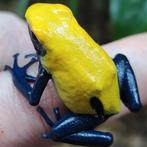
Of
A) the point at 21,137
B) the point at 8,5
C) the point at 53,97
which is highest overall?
the point at 53,97

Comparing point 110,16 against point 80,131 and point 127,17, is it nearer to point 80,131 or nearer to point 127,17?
point 127,17

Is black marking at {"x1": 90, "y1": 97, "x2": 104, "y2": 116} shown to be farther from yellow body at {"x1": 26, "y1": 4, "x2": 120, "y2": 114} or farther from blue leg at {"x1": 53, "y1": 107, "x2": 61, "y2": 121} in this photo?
blue leg at {"x1": 53, "y1": 107, "x2": 61, "y2": 121}

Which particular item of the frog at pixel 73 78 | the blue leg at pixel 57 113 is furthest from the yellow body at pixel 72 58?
the blue leg at pixel 57 113

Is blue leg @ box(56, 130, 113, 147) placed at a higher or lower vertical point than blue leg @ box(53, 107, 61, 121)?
lower

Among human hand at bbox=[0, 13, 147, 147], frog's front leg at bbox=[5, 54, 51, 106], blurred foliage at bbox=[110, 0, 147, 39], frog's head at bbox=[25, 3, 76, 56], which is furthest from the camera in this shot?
blurred foliage at bbox=[110, 0, 147, 39]

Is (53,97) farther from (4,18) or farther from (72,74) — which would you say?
(4,18)

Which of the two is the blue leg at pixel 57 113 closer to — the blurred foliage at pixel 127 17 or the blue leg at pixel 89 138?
the blue leg at pixel 89 138

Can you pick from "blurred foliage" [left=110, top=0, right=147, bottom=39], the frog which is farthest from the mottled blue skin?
"blurred foliage" [left=110, top=0, right=147, bottom=39]

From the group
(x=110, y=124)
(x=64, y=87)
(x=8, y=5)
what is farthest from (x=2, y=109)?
(x=8, y=5)
